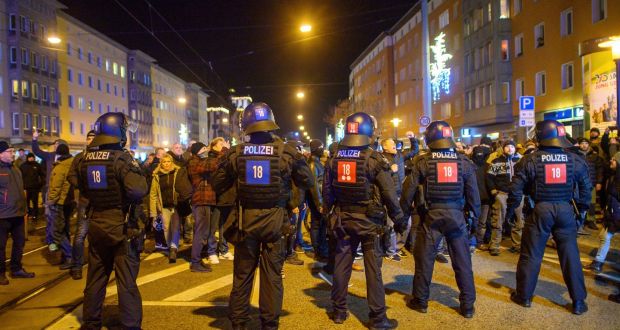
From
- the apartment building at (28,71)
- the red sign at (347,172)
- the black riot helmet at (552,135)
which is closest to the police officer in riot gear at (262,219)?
the red sign at (347,172)

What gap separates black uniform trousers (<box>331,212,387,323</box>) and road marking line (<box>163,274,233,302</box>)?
6.86 ft

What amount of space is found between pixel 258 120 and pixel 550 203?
3.52m

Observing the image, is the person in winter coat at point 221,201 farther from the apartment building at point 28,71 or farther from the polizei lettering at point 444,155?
the apartment building at point 28,71

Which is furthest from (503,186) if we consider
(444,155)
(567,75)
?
(567,75)

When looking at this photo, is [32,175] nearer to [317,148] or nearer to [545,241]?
[317,148]

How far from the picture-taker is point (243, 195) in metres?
5.09

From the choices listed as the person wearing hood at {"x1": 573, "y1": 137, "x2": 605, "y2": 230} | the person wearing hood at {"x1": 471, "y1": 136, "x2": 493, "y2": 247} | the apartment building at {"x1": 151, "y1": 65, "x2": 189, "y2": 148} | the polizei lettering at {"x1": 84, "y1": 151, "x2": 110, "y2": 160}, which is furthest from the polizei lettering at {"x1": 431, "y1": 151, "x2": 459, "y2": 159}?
the apartment building at {"x1": 151, "y1": 65, "x2": 189, "y2": 148}

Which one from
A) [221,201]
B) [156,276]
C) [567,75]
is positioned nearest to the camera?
[156,276]

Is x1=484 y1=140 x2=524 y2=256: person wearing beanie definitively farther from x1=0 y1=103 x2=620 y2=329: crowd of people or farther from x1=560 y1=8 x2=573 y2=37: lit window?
x1=560 y1=8 x2=573 y2=37: lit window

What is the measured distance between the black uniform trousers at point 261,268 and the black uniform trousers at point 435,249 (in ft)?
5.73

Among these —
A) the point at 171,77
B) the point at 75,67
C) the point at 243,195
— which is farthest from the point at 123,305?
the point at 171,77

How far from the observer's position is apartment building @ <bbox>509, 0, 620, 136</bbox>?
18312 millimetres

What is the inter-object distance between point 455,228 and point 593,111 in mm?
15853

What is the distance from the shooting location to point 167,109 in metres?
88.9
